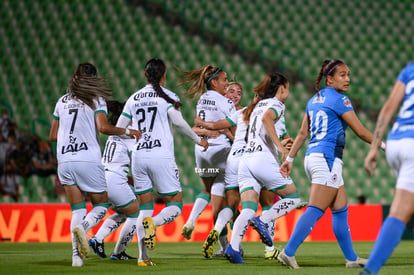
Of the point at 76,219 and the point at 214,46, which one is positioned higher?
the point at 214,46

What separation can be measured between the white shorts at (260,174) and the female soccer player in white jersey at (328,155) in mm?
801

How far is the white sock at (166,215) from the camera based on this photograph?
7105 millimetres

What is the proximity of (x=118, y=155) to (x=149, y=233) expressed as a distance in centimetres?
212

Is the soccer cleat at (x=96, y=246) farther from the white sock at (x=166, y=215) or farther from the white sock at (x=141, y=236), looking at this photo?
the white sock at (x=166, y=215)

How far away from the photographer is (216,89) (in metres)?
8.85

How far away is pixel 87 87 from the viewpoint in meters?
7.14

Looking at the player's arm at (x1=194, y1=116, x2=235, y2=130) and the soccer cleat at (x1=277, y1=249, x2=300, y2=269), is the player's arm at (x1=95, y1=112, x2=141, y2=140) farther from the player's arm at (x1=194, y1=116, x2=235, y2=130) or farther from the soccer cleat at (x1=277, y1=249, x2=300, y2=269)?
the soccer cleat at (x1=277, y1=249, x2=300, y2=269)

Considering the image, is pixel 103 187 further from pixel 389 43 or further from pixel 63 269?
pixel 389 43

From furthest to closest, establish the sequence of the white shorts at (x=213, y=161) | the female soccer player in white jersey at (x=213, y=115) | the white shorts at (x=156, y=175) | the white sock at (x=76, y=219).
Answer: the white shorts at (x=213, y=161) → the female soccer player in white jersey at (x=213, y=115) → the white shorts at (x=156, y=175) → the white sock at (x=76, y=219)

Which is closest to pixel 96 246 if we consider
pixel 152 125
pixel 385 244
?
pixel 152 125

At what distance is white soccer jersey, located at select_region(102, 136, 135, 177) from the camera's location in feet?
28.1

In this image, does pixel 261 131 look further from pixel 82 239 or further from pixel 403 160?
pixel 403 160

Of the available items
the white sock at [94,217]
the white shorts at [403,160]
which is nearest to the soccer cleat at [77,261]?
the white sock at [94,217]

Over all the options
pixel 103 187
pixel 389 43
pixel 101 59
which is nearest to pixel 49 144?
pixel 101 59
